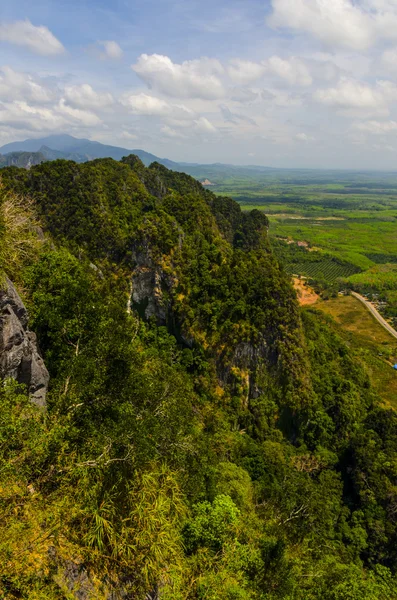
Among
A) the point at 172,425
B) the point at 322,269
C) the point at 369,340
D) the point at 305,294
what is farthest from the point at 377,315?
the point at 172,425

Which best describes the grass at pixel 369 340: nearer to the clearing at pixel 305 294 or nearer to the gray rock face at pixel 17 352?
the clearing at pixel 305 294

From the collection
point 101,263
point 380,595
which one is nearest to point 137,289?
point 101,263

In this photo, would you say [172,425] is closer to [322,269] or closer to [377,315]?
[377,315]

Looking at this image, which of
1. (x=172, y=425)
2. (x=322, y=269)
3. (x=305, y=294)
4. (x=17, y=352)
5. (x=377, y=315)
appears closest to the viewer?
(x=17, y=352)

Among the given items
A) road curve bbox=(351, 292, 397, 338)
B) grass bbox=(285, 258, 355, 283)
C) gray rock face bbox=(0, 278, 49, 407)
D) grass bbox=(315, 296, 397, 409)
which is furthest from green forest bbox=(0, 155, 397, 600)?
grass bbox=(285, 258, 355, 283)

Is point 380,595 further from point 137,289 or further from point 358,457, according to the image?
point 137,289

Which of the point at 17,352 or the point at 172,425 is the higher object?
the point at 17,352
